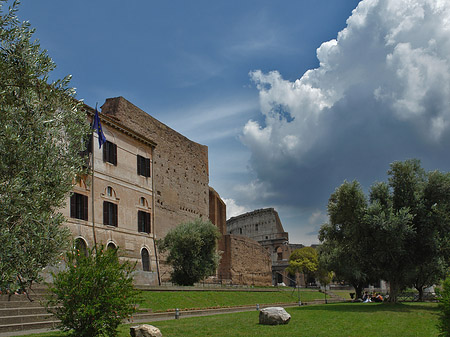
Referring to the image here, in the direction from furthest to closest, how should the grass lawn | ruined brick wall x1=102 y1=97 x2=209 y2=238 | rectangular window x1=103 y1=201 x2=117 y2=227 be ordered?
ruined brick wall x1=102 y1=97 x2=209 y2=238 → rectangular window x1=103 y1=201 x2=117 y2=227 → the grass lawn

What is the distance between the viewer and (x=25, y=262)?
8.55 meters

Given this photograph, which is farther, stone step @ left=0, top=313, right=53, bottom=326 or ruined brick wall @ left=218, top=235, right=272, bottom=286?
ruined brick wall @ left=218, top=235, right=272, bottom=286

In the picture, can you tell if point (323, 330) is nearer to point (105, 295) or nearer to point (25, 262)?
point (105, 295)

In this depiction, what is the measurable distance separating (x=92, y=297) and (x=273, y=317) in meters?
6.69

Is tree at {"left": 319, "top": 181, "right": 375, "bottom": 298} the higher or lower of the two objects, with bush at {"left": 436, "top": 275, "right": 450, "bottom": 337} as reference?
higher

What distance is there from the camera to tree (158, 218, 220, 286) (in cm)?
2988

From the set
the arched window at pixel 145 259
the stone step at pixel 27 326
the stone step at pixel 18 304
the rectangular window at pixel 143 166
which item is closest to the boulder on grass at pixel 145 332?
the stone step at pixel 27 326

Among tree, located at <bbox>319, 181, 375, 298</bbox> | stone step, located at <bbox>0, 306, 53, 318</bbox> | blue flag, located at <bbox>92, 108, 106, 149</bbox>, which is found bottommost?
stone step, located at <bbox>0, 306, 53, 318</bbox>

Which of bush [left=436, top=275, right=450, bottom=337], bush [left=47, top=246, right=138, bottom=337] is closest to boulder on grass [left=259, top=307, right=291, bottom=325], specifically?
bush [left=436, top=275, right=450, bottom=337]

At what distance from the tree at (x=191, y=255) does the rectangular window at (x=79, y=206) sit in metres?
7.54

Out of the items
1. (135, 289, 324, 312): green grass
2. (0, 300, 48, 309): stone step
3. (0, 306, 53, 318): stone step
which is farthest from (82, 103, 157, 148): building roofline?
(0, 306, 53, 318): stone step

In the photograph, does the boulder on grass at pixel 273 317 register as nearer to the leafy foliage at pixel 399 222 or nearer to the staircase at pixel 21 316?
the staircase at pixel 21 316

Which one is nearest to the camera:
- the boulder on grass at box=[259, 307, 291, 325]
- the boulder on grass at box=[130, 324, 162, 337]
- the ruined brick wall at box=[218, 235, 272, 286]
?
the boulder on grass at box=[130, 324, 162, 337]

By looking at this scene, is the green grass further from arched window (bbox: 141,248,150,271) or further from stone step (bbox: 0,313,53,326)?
arched window (bbox: 141,248,150,271)
